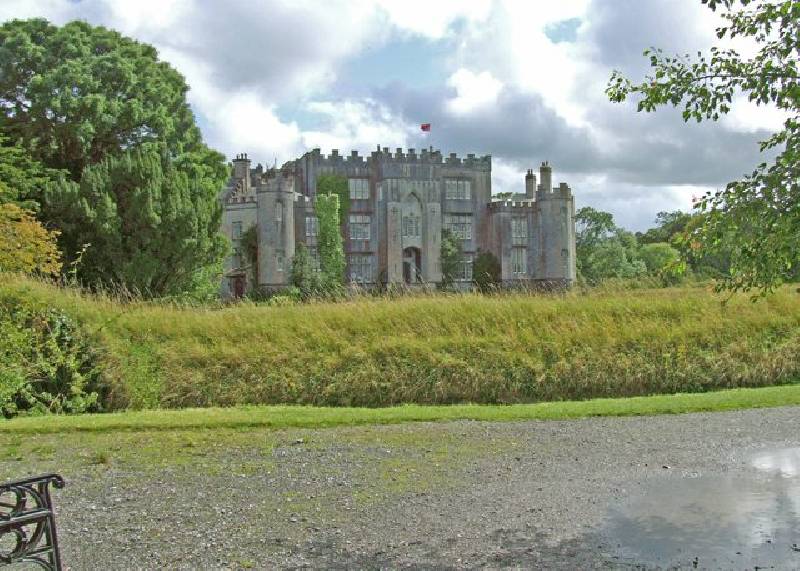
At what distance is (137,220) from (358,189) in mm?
28195

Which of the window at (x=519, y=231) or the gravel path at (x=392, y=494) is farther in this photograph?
the window at (x=519, y=231)

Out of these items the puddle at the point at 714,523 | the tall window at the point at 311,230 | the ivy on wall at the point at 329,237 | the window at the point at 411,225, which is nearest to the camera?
the puddle at the point at 714,523

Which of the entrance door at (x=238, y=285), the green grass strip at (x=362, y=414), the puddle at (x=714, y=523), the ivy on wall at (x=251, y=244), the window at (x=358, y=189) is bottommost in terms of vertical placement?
the puddle at (x=714, y=523)

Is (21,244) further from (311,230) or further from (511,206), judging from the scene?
(511,206)

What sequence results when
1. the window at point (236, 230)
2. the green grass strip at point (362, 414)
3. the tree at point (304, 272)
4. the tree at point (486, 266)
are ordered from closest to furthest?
the green grass strip at point (362, 414), the tree at point (304, 272), the window at point (236, 230), the tree at point (486, 266)

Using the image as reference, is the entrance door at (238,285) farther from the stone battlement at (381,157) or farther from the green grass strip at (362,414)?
the green grass strip at (362,414)

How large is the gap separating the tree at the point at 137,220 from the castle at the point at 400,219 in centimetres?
2080

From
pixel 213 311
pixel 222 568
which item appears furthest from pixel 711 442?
pixel 213 311

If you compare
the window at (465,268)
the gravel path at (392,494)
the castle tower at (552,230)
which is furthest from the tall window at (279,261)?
the gravel path at (392,494)

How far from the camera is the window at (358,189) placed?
54594mm

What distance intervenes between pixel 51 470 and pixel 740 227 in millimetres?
6190

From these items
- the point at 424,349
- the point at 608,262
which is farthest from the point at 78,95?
the point at 608,262

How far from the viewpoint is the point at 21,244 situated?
66.6 feet

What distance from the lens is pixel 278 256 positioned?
50.3 m
